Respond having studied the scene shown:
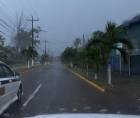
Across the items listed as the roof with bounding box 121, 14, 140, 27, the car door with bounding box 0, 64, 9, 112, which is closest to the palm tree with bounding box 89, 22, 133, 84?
the roof with bounding box 121, 14, 140, 27

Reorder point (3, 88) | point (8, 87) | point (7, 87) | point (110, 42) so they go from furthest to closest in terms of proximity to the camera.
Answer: point (110, 42) < point (8, 87) < point (7, 87) < point (3, 88)

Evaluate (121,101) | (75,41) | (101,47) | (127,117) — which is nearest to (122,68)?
(101,47)

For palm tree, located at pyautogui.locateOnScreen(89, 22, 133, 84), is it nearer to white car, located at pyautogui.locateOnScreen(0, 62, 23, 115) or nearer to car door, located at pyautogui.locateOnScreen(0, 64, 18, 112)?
white car, located at pyautogui.locateOnScreen(0, 62, 23, 115)

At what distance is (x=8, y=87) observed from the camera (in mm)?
14008

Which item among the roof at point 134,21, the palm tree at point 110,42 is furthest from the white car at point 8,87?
the roof at point 134,21

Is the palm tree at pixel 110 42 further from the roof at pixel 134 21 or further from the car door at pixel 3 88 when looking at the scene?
the car door at pixel 3 88

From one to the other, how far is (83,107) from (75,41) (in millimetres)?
109119

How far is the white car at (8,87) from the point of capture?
13.2m

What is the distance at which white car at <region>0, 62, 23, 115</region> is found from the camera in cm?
1317

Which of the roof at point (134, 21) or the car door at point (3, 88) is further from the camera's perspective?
the roof at point (134, 21)

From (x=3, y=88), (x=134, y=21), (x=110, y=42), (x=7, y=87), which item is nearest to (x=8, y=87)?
(x=7, y=87)

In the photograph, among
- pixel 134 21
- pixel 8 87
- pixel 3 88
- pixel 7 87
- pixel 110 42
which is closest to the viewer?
pixel 3 88

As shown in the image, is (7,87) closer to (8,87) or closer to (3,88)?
(8,87)

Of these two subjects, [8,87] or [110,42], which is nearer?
[8,87]
